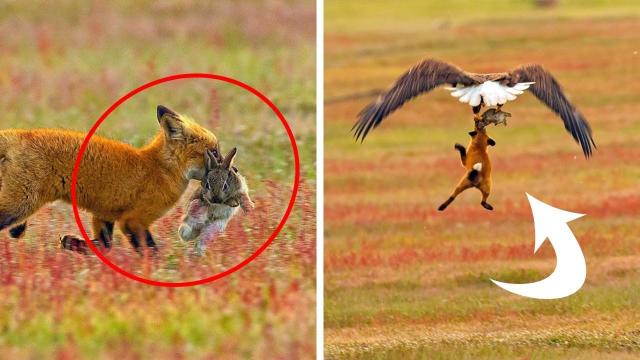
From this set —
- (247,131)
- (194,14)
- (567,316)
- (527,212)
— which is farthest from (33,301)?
(527,212)

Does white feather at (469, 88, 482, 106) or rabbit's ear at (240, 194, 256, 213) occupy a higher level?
white feather at (469, 88, 482, 106)

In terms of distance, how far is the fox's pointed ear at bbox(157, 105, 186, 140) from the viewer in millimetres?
7977

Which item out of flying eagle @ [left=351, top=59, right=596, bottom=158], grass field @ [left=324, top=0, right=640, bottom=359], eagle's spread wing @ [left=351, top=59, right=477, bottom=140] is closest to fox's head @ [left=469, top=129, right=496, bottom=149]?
flying eagle @ [left=351, top=59, right=596, bottom=158]

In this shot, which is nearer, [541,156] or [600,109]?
[541,156]

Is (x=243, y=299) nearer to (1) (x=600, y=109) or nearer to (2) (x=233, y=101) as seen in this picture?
(2) (x=233, y=101)

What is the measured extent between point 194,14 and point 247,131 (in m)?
4.06

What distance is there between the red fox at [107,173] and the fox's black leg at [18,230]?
16 mm

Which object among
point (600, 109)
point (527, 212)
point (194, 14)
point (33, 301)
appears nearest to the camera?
point (33, 301)

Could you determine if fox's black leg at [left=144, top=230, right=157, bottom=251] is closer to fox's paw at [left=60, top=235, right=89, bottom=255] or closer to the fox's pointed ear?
fox's paw at [left=60, top=235, right=89, bottom=255]

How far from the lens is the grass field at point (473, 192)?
34.1 ft

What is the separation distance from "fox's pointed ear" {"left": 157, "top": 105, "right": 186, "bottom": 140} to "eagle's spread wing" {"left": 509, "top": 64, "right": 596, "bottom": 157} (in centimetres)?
188

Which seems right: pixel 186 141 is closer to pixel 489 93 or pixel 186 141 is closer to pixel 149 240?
pixel 149 240

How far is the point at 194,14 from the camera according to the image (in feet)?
42.4

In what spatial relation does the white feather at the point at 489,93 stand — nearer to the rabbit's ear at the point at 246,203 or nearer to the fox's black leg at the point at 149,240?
the rabbit's ear at the point at 246,203
